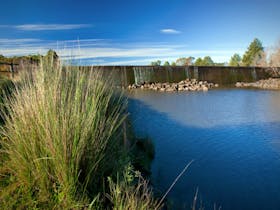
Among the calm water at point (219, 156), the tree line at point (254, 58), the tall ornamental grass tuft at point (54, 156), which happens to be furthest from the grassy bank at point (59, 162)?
the tree line at point (254, 58)

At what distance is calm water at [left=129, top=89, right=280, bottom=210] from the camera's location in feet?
8.57

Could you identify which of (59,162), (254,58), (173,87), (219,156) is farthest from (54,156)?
(254,58)

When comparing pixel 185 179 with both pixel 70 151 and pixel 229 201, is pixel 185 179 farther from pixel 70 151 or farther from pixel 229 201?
pixel 70 151

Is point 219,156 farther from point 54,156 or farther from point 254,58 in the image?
point 254,58

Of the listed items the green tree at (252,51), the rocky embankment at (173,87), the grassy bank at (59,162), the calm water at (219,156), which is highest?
the green tree at (252,51)

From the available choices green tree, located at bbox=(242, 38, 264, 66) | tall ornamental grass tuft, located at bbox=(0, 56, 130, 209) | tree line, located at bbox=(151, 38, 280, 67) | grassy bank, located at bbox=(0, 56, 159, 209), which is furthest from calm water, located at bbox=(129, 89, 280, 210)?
green tree, located at bbox=(242, 38, 264, 66)

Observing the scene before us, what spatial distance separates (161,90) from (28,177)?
11.7 metres

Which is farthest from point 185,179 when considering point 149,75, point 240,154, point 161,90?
point 149,75

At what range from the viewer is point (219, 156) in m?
3.64

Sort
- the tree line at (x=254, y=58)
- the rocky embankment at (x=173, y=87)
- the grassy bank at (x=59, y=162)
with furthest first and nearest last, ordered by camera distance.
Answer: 1. the tree line at (x=254, y=58)
2. the rocky embankment at (x=173, y=87)
3. the grassy bank at (x=59, y=162)

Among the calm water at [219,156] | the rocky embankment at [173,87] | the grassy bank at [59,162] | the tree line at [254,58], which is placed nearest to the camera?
the grassy bank at [59,162]

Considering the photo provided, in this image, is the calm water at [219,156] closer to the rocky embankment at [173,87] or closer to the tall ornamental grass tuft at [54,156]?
the tall ornamental grass tuft at [54,156]

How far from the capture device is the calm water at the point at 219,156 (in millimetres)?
2611

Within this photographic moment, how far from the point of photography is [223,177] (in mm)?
3023
